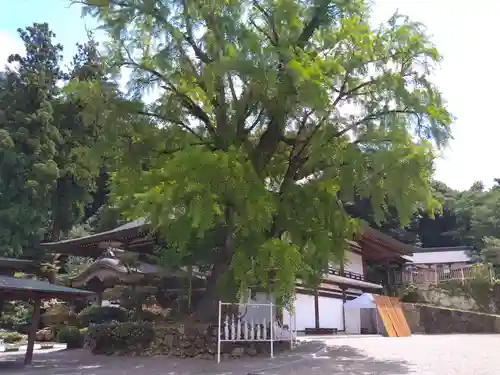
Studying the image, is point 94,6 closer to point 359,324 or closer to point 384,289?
point 359,324

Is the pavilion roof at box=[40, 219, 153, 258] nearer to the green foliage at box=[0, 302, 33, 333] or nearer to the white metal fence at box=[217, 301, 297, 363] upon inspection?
the white metal fence at box=[217, 301, 297, 363]

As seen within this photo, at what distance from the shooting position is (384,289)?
29625 millimetres

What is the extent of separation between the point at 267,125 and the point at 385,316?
12.9 m

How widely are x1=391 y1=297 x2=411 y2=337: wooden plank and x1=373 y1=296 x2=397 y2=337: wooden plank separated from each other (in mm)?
514

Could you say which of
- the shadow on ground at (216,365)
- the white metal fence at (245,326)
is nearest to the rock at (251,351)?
the white metal fence at (245,326)

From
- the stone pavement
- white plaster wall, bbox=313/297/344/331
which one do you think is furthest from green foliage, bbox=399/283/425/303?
the stone pavement

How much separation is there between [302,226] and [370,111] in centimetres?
362

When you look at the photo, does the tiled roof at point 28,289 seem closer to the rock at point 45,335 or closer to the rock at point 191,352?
the rock at point 191,352

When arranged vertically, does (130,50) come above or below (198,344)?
above

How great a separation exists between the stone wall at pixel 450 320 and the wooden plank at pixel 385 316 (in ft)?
13.3

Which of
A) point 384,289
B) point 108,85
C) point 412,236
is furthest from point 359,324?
point 412,236

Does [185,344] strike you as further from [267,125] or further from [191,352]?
[267,125]

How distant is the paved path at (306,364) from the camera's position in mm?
10289

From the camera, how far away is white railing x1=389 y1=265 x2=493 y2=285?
31.2 metres
